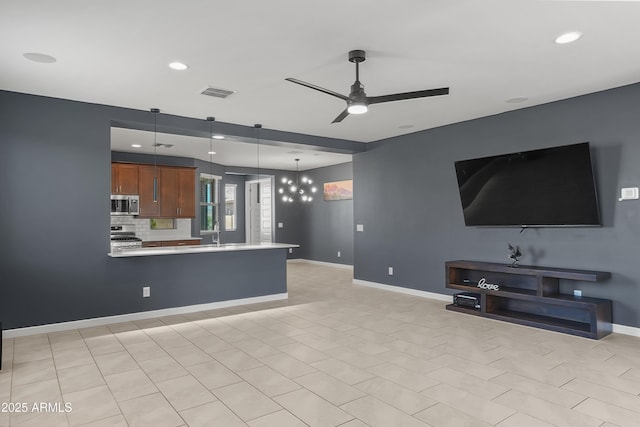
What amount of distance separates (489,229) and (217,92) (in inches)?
155

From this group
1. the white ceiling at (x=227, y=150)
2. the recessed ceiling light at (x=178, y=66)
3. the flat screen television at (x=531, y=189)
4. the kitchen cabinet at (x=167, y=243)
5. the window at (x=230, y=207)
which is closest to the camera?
the recessed ceiling light at (x=178, y=66)

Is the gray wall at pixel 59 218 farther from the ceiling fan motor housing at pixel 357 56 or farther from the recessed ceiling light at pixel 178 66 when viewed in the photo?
the ceiling fan motor housing at pixel 357 56

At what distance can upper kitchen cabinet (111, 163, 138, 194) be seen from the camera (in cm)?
760

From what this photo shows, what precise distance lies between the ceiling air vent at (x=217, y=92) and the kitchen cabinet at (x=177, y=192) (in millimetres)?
4266

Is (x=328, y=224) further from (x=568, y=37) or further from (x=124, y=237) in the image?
(x=568, y=37)

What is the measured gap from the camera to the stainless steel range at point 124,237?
745cm

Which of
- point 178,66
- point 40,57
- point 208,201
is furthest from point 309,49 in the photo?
point 208,201

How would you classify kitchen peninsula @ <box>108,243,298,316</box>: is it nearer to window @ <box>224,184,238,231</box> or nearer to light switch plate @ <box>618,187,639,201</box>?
light switch plate @ <box>618,187,639,201</box>

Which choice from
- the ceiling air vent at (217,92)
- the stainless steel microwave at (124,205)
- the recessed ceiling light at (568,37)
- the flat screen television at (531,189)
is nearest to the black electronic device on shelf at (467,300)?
the flat screen television at (531,189)

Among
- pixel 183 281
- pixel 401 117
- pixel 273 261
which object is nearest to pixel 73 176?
pixel 183 281

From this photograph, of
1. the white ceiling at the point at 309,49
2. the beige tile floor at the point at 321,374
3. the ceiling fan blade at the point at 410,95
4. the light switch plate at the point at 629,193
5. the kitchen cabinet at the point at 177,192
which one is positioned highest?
the white ceiling at the point at 309,49

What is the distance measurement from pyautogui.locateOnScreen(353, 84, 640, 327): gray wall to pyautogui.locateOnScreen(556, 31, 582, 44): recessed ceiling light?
5.62ft

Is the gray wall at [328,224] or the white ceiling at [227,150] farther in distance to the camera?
the gray wall at [328,224]

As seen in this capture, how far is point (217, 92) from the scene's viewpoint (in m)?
4.34
